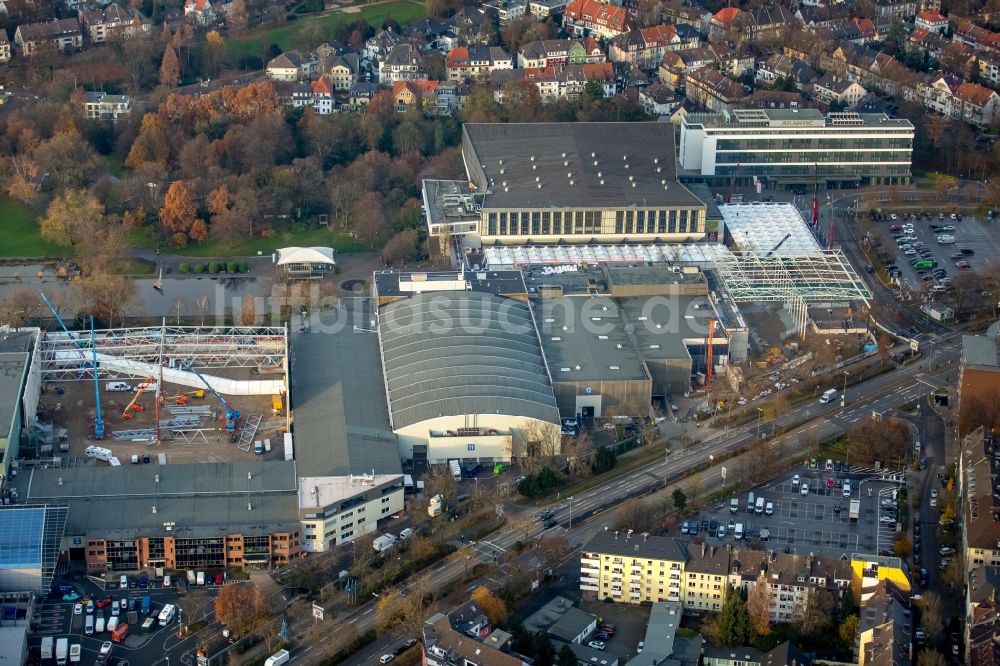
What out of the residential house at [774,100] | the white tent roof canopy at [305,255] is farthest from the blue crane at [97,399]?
the residential house at [774,100]

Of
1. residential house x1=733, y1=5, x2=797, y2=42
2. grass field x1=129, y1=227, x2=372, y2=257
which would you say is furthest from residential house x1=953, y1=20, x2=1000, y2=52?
grass field x1=129, y1=227, x2=372, y2=257

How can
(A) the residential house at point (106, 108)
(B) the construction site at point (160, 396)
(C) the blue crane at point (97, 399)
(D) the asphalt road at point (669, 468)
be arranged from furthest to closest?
(A) the residential house at point (106, 108) → (C) the blue crane at point (97, 399) → (B) the construction site at point (160, 396) → (D) the asphalt road at point (669, 468)

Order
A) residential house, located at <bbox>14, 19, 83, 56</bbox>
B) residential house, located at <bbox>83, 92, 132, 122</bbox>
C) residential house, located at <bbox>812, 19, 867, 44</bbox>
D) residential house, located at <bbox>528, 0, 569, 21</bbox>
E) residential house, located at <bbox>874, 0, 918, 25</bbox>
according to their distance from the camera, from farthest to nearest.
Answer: residential house, located at <bbox>874, 0, 918, 25</bbox>, residential house, located at <bbox>528, 0, 569, 21</bbox>, residential house, located at <bbox>812, 19, 867, 44</bbox>, residential house, located at <bbox>14, 19, 83, 56</bbox>, residential house, located at <bbox>83, 92, 132, 122</bbox>

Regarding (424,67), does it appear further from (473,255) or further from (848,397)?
(848,397)

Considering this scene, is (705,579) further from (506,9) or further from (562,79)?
(506,9)

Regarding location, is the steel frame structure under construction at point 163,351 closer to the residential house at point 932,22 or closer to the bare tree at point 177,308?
the bare tree at point 177,308

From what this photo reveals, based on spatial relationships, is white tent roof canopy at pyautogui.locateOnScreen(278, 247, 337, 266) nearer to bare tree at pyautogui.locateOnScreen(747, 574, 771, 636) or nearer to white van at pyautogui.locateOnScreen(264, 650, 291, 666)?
white van at pyautogui.locateOnScreen(264, 650, 291, 666)
